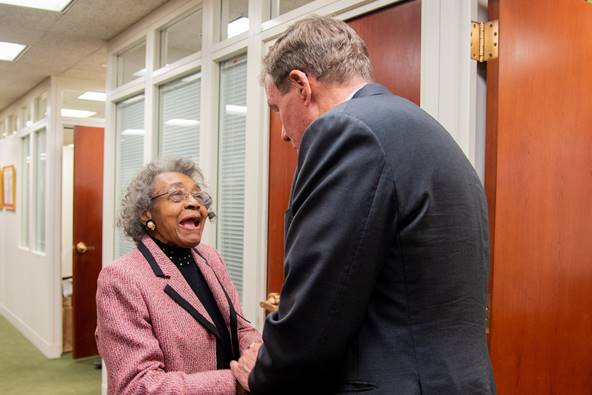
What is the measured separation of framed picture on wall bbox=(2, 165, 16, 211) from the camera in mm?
6527

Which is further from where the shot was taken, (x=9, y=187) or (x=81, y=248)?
(x=9, y=187)

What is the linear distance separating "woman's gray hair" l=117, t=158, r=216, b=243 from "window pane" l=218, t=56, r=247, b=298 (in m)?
0.88

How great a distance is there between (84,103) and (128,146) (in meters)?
1.90

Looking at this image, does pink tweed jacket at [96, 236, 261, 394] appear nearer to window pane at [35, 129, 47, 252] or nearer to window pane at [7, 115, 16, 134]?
window pane at [35, 129, 47, 252]

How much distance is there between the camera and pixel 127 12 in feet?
11.4

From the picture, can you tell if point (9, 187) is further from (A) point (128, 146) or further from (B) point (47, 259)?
(A) point (128, 146)

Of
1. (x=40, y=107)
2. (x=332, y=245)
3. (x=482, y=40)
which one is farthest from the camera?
(x=40, y=107)

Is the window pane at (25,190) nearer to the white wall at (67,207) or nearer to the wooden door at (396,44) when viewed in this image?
the white wall at (67,207)

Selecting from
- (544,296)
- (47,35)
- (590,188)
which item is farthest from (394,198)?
(47,35)

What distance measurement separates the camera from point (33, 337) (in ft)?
18.2

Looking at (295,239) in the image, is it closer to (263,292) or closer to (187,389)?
(187,389)

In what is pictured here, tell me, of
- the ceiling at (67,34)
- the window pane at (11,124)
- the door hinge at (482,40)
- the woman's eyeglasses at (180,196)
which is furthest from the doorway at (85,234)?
the door hinge at (482,40)

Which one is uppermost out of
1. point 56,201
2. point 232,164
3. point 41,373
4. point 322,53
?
point 322,53

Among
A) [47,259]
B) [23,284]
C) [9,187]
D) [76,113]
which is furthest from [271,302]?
[9,187]
